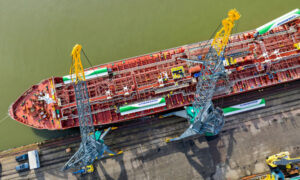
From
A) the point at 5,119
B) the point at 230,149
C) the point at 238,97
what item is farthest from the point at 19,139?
the point at 238,97

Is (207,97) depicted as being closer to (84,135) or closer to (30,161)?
(84,135)

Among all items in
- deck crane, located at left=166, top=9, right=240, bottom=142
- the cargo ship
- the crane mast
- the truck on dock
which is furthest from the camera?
the truck on dock

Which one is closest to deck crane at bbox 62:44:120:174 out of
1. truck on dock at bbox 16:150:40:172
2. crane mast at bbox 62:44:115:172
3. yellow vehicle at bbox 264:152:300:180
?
crane mast at bbox 62:44:115:172

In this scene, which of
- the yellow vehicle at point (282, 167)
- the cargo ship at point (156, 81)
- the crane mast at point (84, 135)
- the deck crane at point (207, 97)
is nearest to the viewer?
the deck crane at point (207, 97)

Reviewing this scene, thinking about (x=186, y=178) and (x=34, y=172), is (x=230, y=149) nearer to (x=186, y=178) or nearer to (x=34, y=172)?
(x=186, y=178)

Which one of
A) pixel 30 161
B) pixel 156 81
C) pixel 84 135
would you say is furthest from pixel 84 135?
pixel 156 81

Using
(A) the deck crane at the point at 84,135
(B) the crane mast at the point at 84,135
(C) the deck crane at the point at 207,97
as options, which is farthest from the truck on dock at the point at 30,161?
(C) the deck crane at the point at 207,97

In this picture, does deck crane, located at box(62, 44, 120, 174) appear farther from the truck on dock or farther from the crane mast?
the truck on dock

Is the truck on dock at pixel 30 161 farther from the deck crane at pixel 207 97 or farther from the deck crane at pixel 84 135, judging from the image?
the deck crane at pixel 207 97

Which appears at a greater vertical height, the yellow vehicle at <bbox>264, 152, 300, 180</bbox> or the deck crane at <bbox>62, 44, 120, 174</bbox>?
the deck crane at <bbox>62, 44, 120, 174</bbox>
